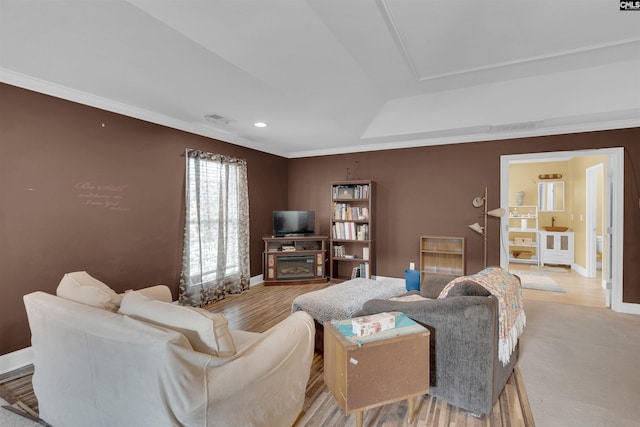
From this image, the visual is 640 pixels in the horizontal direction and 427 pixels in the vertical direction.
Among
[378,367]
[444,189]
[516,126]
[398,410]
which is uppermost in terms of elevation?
[516,126]

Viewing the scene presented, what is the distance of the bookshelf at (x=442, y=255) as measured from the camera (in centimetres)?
472

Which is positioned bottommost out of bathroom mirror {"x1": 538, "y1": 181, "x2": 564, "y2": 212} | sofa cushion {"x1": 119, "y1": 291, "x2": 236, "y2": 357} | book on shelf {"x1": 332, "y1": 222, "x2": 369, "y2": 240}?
sofa cushion {"x1": 119, "y1": 291, "x2": 236, "y2": 357}

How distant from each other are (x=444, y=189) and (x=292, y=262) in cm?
282

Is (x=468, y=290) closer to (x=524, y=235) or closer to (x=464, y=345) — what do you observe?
(x=464, y=345)

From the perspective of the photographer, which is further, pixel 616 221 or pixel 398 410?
pixel 616 221

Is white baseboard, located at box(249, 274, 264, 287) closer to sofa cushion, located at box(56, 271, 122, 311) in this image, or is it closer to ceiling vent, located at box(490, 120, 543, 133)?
sofa cushion, located at box(56, 271, 122, 311)

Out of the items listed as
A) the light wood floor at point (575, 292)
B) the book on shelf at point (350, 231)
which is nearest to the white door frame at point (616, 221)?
the light wood floor at point (575, 292)

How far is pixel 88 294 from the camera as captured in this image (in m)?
1.82

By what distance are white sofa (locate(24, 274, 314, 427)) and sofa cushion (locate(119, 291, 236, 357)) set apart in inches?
1.9

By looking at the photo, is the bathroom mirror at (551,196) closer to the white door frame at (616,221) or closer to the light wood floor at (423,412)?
the white door frame at (616,221)

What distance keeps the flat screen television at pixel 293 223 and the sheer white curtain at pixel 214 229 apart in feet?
2.12

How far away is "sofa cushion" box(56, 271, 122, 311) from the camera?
1783 millimetres

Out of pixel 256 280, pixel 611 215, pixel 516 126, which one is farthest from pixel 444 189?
pixel 256 280

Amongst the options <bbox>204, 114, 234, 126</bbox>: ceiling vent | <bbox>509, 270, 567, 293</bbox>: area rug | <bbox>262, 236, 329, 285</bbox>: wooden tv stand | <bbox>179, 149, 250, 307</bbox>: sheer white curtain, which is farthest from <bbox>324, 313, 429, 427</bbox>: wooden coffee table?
<bbox>509, 270, 567, 293</bbox>: area rug
